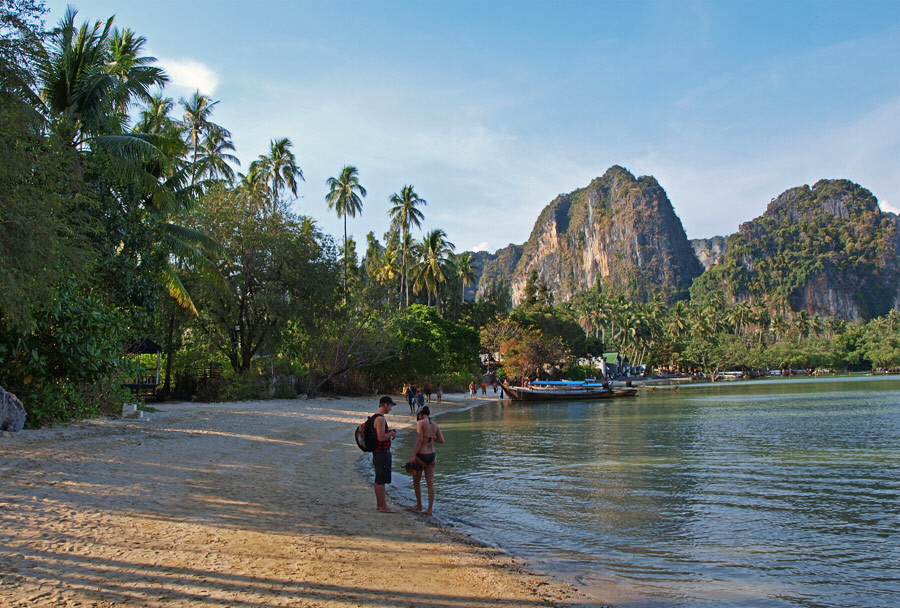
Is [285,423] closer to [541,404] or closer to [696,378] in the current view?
[541,404]

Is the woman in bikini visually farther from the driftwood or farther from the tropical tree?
the tropical tree

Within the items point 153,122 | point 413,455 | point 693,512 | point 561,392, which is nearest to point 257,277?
point 153,122

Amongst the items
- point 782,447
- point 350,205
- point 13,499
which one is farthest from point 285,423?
point 350,205

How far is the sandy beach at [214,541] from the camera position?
16.4 ft

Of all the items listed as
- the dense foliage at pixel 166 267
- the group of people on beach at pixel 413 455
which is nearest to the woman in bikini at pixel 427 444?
the group of people on beach at pixel 413 455

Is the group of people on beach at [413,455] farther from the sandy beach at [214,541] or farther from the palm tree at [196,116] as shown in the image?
the palm tree at [196,116]

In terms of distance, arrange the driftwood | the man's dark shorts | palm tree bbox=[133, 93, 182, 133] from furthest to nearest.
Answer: palm tree bbox=[133, 93, 182, 133] < the driftwood < the man's dark shorts

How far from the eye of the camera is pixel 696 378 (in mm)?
105750

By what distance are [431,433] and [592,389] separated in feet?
150

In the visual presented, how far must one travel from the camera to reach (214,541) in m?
6.30

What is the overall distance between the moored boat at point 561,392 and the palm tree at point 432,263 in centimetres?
1341

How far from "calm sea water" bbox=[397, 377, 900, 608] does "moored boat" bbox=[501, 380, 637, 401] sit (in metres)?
26.5

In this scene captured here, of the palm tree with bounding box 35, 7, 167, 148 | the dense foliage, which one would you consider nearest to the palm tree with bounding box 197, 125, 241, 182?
the dense foliage

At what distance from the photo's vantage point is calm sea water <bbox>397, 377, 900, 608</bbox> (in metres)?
6.51
